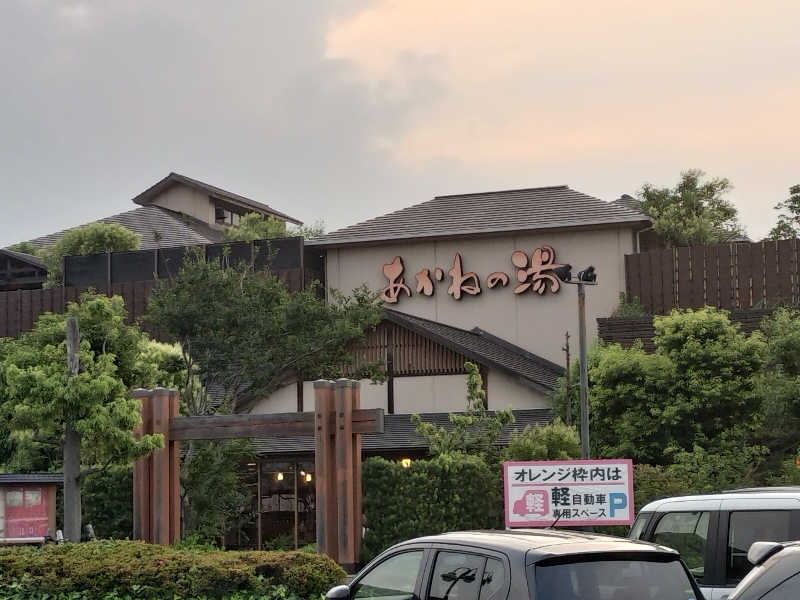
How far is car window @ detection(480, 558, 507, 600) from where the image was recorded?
8211mm

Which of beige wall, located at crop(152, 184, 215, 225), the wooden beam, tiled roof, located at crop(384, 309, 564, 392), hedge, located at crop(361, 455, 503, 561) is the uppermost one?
beige wall, located at crop(152, 184, 215, 225)

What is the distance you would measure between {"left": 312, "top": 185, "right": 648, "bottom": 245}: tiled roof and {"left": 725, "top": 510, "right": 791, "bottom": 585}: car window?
103 ft

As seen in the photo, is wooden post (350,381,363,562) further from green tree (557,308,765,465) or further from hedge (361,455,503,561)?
green tree (557,308,765,465)

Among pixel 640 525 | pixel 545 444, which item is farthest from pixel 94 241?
pixel 640 525

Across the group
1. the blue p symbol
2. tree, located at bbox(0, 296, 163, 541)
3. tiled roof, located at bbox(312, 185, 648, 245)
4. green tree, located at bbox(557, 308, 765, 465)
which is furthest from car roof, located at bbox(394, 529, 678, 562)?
tiled roof, located at bbox(312, 185, 648, 245)

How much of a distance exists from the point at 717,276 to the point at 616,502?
19800 millimetres

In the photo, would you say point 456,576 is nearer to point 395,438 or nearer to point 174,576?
point 174,576

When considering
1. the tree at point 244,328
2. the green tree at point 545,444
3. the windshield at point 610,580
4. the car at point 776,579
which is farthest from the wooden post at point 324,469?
the car at point 776,579

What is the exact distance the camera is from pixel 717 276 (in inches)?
1610

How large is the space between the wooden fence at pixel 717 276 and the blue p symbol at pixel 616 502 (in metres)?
17.9

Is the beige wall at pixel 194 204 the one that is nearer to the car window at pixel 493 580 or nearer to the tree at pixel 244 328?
the tree at pixel 244 328

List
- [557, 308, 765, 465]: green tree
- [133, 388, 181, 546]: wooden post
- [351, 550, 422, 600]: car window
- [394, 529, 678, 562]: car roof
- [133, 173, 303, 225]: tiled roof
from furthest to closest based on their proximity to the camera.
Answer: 1. [133, 173, 303, 225]: tiled roof
2. [557, 308, 765, 465]: green tree
3. [133, 388, 181, 546]: wooden post
4. [351, 550, 422, 600]: car window
5. [394, 529, 678, 562]: car roof

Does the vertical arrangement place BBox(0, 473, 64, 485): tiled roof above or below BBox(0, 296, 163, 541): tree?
below

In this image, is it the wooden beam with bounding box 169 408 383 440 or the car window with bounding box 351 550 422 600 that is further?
the wooden beam with bounding box 169 408 383 440
